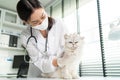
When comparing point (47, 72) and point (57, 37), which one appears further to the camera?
point (57, 37)

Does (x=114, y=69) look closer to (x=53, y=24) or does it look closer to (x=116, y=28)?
(x=116, y=28)

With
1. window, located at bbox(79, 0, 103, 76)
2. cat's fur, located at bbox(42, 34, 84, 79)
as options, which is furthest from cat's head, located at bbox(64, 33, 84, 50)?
window, located at bbox(79, 0, 103, 76)

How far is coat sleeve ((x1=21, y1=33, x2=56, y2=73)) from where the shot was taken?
100cm

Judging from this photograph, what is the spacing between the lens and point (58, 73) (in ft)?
3.30

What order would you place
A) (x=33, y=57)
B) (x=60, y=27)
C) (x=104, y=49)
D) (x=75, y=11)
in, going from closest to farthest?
→ 1. (x=33, y=57)
2. (x=60, y=27)
3. (x=104, y=49)
4. (x=75, y=11)

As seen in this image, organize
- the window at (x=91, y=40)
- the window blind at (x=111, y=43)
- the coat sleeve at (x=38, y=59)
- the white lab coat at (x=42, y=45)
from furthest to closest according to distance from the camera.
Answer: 1. the window at (x=91, y=40)
2. the window blind at (x=111, y=43)
3. the white lab coat at (x=42, y=45)
4. the coat sleeve at (x=38, y=59)

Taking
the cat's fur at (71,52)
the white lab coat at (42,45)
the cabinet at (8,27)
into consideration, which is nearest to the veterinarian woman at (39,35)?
the white lab coat at (42,45)

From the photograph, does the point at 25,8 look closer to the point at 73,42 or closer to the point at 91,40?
the point at 73,42

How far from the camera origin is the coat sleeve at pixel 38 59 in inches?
39.2

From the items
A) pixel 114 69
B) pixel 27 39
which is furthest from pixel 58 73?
pixel 114 69

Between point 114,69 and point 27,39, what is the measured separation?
162 cm

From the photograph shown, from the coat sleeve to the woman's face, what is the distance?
0.14 meters

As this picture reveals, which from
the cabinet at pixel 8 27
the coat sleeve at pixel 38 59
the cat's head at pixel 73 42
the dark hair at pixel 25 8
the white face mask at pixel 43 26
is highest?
the cabinet at pixel 8 27

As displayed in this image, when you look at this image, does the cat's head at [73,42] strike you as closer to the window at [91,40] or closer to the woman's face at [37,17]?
the woman's face at [37,17]
